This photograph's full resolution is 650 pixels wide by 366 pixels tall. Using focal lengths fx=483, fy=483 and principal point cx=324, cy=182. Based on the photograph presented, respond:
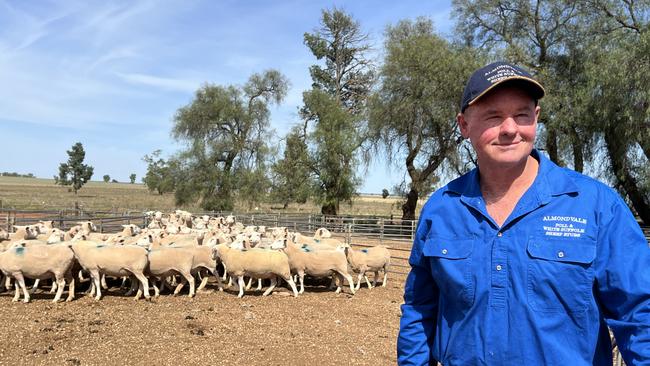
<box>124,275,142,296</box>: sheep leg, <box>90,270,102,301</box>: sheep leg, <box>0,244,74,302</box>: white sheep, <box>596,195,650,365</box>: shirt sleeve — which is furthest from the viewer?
<box>124,275,142,296</box>: sheep leg

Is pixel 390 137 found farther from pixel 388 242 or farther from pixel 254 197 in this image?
pixel 254 197

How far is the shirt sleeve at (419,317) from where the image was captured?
7.29ft

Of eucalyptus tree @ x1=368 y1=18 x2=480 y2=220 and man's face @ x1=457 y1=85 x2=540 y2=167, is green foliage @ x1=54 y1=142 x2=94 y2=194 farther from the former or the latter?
man's face @ x1=457 y1=85 x2=540 y2=167

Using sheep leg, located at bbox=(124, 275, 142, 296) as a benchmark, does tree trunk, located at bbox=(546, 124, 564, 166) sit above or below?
above

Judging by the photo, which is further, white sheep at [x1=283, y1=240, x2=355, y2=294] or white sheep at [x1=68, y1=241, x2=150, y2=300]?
white sheep at [x1=283, y1=240, x2=355, y2=294]

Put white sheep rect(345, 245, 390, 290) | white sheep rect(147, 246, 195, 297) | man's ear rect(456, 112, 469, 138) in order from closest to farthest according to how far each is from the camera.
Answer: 1. man's ear rect(456, 112, 469, 138)
2. white sheep rect(147, 246, 195, 297)
3. white sheep rect(345, 245, 390, 290)

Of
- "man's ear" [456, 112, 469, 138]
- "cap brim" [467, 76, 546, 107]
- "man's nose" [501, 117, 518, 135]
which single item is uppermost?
"cap brim" [467, 76, 546, 107]

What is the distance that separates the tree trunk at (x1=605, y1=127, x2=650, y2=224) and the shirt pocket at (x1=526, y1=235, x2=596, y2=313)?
23044mm

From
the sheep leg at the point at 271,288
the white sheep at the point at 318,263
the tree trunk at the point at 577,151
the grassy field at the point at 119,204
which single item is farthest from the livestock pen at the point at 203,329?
the grassy field at the point at 119,204

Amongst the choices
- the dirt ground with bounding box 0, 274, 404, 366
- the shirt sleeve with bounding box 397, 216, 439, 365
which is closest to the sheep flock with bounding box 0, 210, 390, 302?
the dirt ground with bounding box 0, 274, 404, 366

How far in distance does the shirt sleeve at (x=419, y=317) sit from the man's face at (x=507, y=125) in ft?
1.62

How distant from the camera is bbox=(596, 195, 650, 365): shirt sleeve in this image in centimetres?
166

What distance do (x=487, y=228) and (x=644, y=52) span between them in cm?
2107

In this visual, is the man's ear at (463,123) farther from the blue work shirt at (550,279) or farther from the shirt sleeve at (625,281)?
the shirt sleeve at (625,281)
